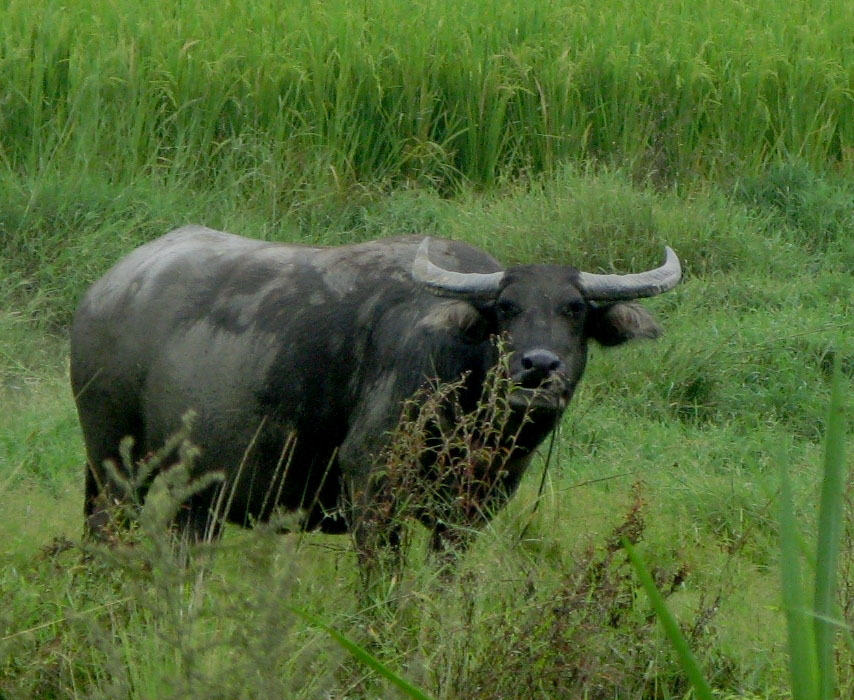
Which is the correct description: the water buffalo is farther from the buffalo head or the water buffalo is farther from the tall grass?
the tall grass

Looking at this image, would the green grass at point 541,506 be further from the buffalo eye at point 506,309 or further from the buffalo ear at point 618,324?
the buffalo eye at point 506,309

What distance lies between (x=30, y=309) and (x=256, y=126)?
2146mm

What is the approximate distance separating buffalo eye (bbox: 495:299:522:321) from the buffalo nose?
10.3 inches

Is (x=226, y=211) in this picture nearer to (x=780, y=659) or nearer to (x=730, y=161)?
(x=730, y=161)

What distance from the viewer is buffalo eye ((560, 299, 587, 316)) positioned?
4.15m

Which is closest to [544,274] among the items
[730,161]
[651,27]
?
[730,161]

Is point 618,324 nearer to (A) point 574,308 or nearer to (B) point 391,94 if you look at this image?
(A) point 574,308

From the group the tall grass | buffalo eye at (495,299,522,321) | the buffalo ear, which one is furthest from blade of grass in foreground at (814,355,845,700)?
the tall grass

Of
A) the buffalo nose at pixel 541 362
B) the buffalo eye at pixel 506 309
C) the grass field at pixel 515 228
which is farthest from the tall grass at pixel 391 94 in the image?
the buffalo nose at pixel 541 362

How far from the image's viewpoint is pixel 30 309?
677 cm

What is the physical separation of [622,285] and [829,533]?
283 cm

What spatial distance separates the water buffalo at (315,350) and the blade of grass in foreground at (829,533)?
7.27ft

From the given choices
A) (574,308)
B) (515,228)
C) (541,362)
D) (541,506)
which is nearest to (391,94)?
(515,228)

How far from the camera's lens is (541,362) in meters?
3.85
